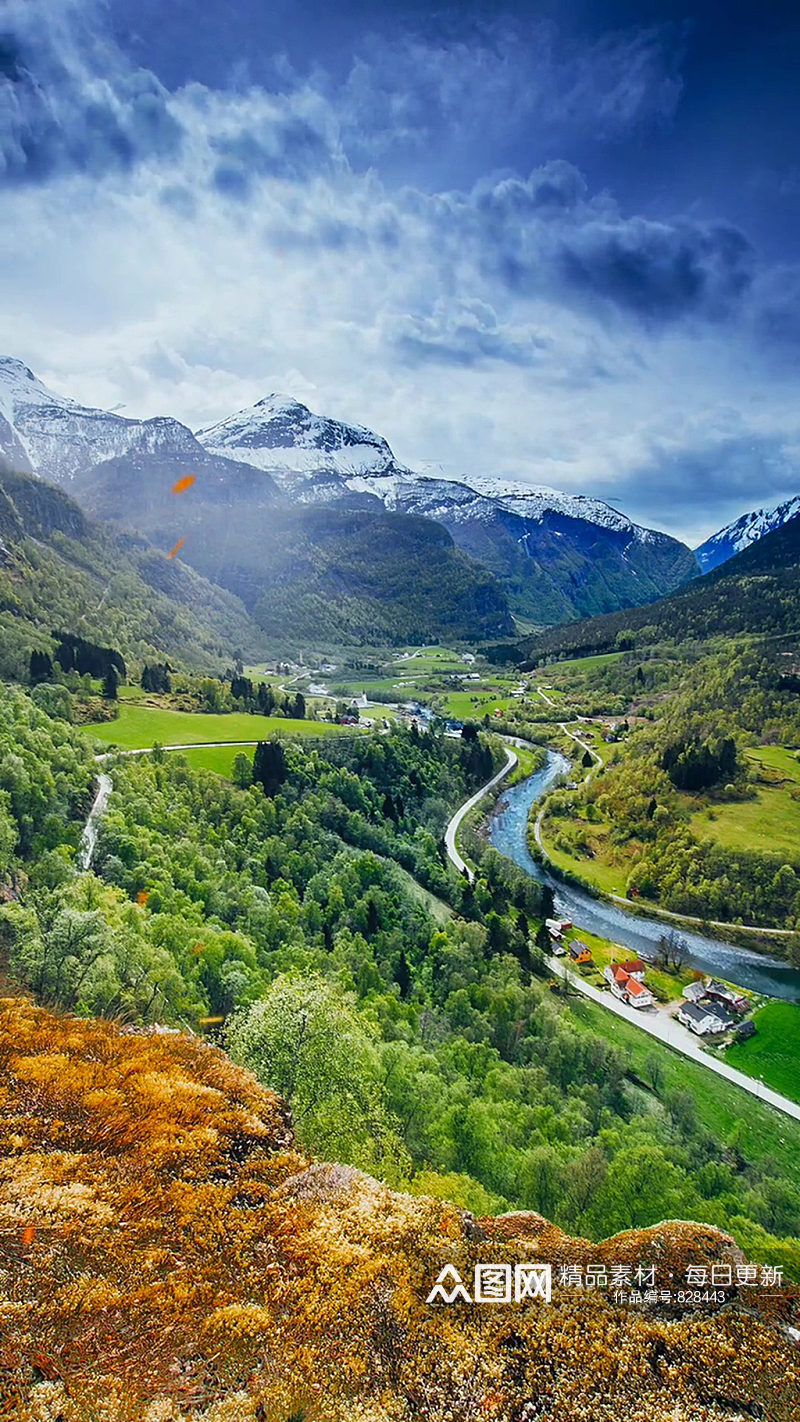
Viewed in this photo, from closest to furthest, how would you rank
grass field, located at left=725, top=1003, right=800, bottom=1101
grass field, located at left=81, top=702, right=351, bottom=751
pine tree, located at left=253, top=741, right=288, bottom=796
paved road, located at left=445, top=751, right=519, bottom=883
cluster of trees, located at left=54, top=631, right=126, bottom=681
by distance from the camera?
grass field, located at left=725, top=1003, right=800, bottom=1101, pine tree, located at left=253, top=741, right=288, bottom=796, grass field, located at left=81, top=702, right=351, bottom=751, paved road, located at left=445, top=751, right=519, bottom=883, cluster of trees, located at left=54, top=631, right=126, bottom=681

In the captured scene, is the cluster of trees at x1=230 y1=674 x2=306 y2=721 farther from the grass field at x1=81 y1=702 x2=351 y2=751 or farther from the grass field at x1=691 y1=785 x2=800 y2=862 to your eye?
the grass field at x1=691 y1=785 x2=800 y2=862

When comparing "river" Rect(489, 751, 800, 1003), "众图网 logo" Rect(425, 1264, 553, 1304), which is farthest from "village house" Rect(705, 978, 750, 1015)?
"众图网 logo" Rect(425, 1264, 553, 1304)

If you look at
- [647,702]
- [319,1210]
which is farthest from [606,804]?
[319,1210]

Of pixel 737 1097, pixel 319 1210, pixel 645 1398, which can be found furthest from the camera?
pixel 737 1097

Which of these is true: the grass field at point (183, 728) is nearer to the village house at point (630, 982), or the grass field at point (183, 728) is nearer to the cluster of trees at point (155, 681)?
the cluster of trees at point (155, 681)

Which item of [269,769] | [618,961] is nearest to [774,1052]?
[618,961]

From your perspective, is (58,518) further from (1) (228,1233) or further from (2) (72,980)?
(1) (228,1233)

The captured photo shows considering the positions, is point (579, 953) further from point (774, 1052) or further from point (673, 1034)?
point (774, 1052)
